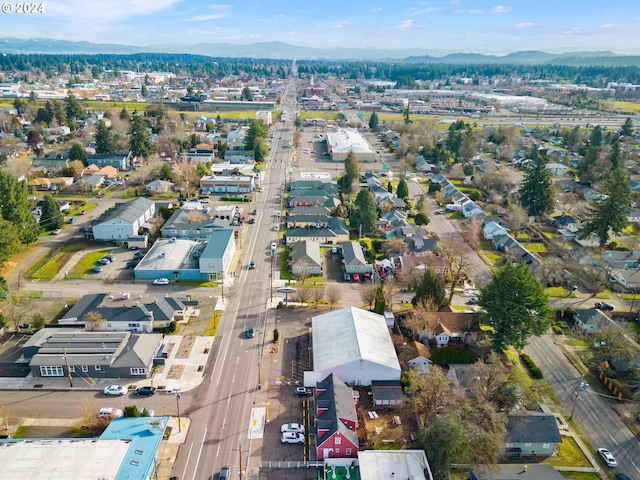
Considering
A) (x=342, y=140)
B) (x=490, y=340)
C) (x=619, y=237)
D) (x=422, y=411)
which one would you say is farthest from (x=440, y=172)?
(x=422, y=411)

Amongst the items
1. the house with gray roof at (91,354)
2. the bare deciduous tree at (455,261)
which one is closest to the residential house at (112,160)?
the house with gray roof at (91,354)

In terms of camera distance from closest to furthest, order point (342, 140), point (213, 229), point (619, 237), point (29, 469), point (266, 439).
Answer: point (29, 469) < point (266, 439) < point (213, 229) < point (619, 237) < point (342, 140)

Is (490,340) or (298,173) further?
(298,173)

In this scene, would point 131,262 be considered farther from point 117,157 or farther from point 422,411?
point 117,157

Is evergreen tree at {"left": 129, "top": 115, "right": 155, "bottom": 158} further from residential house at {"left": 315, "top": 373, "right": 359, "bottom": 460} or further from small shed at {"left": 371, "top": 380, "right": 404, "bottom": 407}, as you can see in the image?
small shed at {"left": 371, "top": 380, "right": 404, "bottom": 407}

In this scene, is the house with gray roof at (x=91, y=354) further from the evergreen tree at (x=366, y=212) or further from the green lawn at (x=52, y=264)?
the evergreen tree at (x=366, y=212)
